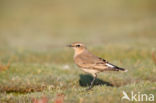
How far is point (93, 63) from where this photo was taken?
12438mm

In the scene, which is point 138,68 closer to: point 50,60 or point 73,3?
point 50,60

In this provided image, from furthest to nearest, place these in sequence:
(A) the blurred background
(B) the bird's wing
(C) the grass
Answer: (A) the blurred background, (B) the bird's wing, (C) the grass

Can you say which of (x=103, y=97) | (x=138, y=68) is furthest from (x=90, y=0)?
(x=103, y=97)

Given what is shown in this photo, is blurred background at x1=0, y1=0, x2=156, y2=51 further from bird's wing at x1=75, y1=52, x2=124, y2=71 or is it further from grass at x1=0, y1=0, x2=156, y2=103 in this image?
bird's wing at x1=75, y1=52, x2=124, y2=71

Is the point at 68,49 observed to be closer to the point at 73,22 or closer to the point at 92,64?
the point at 92,64

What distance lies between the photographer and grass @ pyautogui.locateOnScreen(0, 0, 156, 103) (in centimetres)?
1191

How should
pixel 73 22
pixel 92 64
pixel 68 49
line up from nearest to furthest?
pixel 92 64 < pixel 68 49 < pixel 73 22

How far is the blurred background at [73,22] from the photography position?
28.6 m

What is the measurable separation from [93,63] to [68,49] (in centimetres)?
999

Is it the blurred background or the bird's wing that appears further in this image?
the blurred background

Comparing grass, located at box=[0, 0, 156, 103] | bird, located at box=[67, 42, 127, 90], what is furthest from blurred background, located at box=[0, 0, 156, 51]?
bird, located at box=[67, 42, 127, 90]

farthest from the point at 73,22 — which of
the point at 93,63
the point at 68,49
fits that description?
the point at 93,63

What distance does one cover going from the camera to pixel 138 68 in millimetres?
16422

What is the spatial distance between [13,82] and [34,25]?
23919mm
